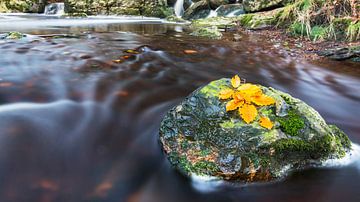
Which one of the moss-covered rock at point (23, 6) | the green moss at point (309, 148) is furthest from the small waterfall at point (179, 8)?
the green moss at point (309, 148)

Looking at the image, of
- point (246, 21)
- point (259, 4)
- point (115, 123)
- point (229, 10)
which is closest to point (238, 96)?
point (115, 123)

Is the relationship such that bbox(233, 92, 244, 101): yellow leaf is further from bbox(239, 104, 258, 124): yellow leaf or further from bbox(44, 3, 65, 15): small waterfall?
bbox(44, 3, 65, 15): small waterfall

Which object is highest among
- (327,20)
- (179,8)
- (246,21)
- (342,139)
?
(179,8)

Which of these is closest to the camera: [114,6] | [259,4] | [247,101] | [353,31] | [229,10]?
[247,101]

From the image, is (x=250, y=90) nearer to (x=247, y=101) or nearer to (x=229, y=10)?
(x=247, y=101)

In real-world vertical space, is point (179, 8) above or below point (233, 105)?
above
